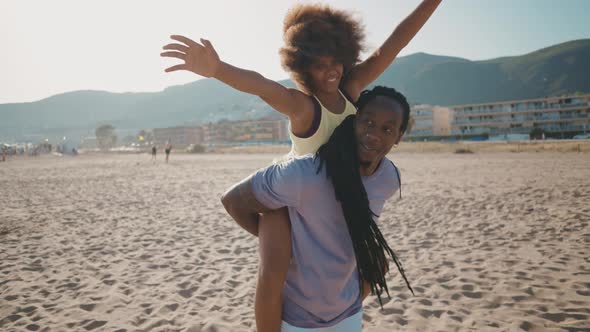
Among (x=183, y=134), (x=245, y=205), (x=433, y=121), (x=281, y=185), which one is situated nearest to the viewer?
(x=281, y=185)

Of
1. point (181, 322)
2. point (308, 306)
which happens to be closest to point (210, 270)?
point (181, 322)

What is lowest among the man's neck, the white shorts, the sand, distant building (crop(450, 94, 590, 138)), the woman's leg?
the sand

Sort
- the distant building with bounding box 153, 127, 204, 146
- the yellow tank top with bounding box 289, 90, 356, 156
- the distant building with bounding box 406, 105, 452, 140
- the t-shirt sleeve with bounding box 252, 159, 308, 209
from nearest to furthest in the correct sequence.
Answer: the t-shirt sleeve with bounding box 252, 159, 308, 209 < the yellow tank top with bounding box 289, 90, 356, 156 < the distant building with bounding box 406, 105, 452, 140 < the distant building with bounding box 153, 127, 204, 146

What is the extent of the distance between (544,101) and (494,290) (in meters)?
95.3

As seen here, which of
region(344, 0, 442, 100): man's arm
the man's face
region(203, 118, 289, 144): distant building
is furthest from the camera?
region(203, 118, 289, 144): distant building

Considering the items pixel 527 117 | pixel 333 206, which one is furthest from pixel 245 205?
pixel 527 117

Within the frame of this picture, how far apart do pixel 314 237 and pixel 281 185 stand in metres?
0.27

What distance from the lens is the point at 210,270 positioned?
529 centimetres

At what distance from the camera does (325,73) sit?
160cm

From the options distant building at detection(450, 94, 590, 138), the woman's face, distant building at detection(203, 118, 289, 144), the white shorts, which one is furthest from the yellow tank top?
distant building at detection(203, 118, 289, 144)

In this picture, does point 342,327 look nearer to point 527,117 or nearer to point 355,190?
point 355,190

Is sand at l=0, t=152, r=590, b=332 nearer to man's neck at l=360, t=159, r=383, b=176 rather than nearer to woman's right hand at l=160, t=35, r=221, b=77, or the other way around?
man's neck at l=360, t=159, r=383, b=176

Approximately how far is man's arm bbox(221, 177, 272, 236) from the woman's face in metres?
0.57

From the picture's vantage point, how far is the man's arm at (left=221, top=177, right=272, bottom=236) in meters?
1.32
